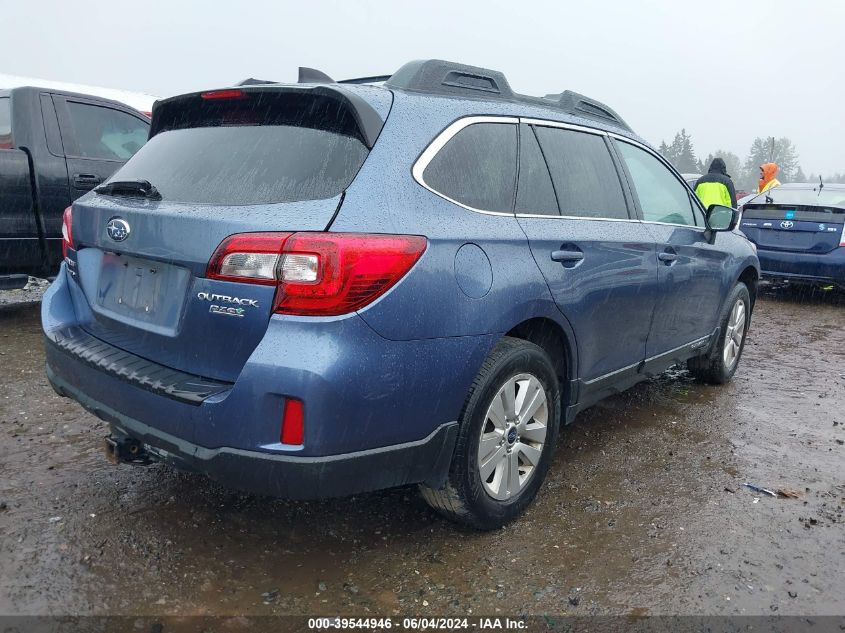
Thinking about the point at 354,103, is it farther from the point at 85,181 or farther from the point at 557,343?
the point at 85,181

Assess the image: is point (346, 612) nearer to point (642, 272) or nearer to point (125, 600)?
point (125, 600)

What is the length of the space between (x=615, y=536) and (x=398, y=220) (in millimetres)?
1593

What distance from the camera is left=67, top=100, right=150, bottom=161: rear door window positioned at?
5.66 m

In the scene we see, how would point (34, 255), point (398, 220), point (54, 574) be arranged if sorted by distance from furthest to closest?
point (34, 255) → point (54, 574) → point (398, 220)

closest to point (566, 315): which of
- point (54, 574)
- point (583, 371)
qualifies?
point (583, 371)

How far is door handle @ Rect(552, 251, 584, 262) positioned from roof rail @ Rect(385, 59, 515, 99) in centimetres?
75

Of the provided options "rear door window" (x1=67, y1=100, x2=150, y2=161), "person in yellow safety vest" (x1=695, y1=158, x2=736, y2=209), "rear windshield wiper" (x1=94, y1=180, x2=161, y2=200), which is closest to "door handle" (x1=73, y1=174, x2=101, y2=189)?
"rear door window" (x1=67, y1=100, x2=150, y2=161)

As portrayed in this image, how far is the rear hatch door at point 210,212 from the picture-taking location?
208cm

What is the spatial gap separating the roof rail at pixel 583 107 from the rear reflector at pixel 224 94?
1592 millimetres

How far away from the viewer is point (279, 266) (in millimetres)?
1992

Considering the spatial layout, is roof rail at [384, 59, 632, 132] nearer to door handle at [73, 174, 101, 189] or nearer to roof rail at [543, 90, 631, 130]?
roof rail at [543, 90, 631, 130]

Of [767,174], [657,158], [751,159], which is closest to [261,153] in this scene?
[657,158]

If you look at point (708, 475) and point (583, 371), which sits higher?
point (583, 371)

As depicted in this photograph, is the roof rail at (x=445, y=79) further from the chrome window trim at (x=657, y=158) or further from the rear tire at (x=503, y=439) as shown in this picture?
the rear tire at (x=503, y=439)
